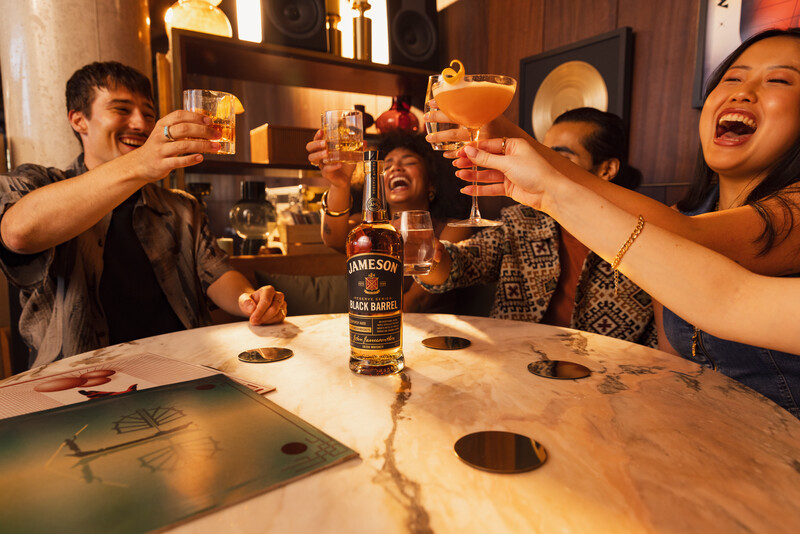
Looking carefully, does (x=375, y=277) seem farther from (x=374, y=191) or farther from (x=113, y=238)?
(x=113, y=238)

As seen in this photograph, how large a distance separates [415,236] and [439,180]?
53.1 inches

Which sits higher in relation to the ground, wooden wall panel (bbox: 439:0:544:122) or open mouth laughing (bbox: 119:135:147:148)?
wooden wall panel (bbox: 439:0:544:122)

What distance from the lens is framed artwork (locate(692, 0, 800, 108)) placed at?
1714 millimetres

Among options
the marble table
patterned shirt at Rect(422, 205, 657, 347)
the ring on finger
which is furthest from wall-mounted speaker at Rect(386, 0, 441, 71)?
the marble table

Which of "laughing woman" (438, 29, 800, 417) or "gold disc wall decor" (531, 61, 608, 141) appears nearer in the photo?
"laughing woman" (438, 29, 800, 417)

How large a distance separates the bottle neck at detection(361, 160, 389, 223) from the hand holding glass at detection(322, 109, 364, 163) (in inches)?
20.2

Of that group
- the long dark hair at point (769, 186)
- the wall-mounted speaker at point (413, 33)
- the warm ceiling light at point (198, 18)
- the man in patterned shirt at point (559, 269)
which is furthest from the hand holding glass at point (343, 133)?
the wall-mounted speaker at point (413, 33)

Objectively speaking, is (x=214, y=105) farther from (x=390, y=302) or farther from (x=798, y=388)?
(x=798, y=388)

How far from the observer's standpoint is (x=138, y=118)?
1.63m

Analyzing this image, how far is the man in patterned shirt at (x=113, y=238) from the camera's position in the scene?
1198 millimetres

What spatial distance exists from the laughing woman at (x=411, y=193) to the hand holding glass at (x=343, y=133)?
574 mm

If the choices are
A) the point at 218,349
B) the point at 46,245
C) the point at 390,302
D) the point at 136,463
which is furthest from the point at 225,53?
the point at 136,463

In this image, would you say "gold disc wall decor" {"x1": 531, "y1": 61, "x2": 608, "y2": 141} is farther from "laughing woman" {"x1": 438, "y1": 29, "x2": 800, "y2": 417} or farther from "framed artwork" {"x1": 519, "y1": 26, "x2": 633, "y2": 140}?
"laughing woman" {"x1": 438, "y1": 29, "x2": 800, "y2": 417}

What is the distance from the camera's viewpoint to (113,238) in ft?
5.33
